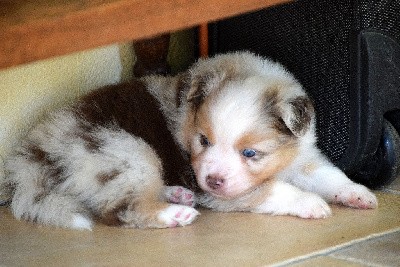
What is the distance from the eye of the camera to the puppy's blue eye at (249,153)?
2.54 m

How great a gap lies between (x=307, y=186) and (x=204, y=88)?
56 cm

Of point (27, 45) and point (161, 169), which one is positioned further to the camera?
point (161, 169)

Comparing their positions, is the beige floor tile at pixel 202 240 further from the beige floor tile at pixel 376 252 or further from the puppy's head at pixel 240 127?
the puppy's head at pixel 240 127

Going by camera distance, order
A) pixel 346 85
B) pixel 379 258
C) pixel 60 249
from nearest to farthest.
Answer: pixel 379 258 < pixel 60 249 < pixel 346 85

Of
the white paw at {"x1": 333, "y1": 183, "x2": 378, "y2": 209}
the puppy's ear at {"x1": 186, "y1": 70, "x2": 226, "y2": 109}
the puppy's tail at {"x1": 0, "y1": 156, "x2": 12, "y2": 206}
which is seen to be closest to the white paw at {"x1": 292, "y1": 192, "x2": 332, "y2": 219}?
the white paw at {"x1": 333, "y1": 183, "x2": 378, "y2": 209}

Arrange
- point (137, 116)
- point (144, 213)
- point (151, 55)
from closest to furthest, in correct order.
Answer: point (144, 213) < point (137, 116) < point (151, 55)

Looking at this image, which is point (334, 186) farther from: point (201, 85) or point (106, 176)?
point (106, 176)

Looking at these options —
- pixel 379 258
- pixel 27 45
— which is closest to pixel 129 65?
pixel 379 258

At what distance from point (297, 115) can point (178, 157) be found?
458mm

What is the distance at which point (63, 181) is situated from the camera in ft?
8.17

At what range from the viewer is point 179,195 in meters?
2.65

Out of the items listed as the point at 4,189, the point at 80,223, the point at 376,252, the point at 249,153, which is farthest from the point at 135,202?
the point at 376,252

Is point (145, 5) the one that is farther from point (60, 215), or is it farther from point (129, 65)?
point (129, 65)

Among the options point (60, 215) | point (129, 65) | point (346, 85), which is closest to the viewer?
point (60, 215)
